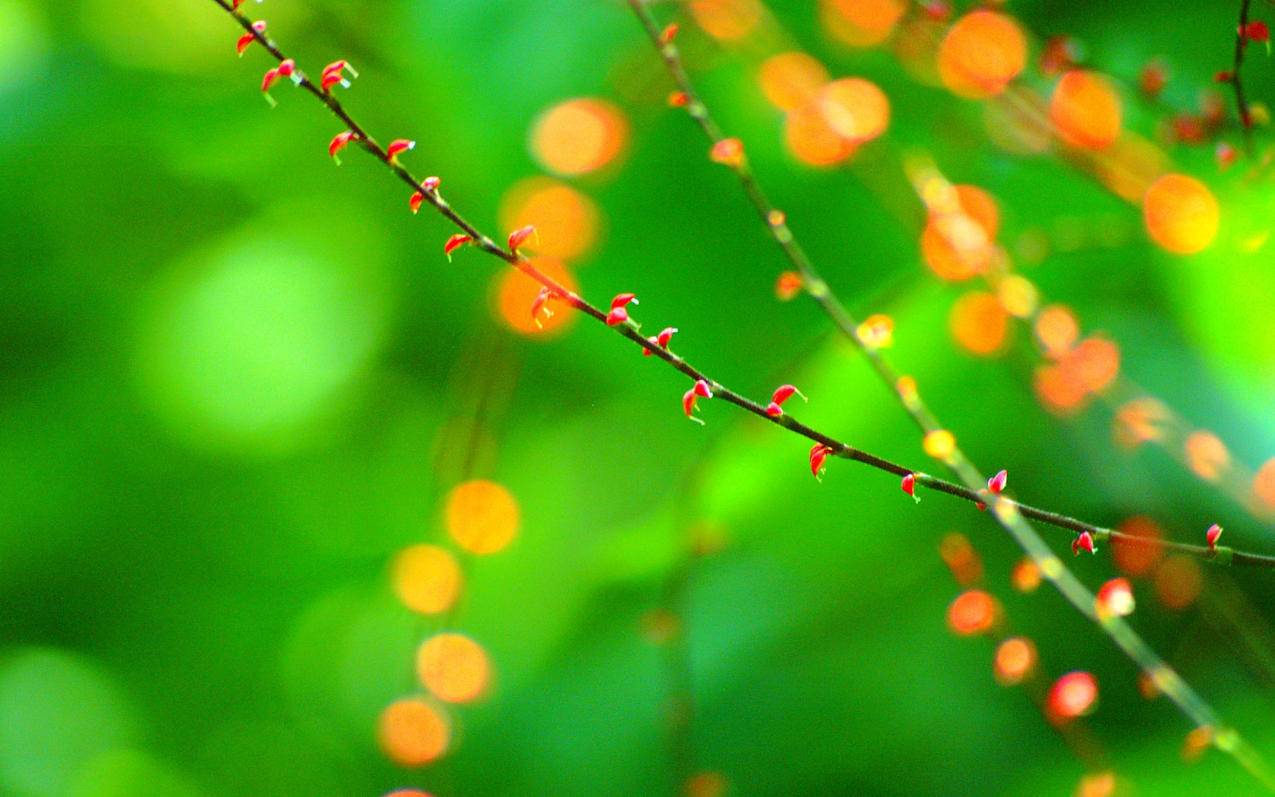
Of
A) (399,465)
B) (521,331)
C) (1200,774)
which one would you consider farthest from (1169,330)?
(399,465)

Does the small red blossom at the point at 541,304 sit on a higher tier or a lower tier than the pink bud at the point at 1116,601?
higher

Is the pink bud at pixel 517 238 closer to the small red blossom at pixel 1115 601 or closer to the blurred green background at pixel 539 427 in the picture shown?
the small red blossom at pixel 1115 601

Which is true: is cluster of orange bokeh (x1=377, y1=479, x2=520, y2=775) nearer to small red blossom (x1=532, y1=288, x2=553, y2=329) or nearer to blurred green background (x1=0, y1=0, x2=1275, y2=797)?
blurred green background (x1=0, y1=0, x2=1275, y2=797)

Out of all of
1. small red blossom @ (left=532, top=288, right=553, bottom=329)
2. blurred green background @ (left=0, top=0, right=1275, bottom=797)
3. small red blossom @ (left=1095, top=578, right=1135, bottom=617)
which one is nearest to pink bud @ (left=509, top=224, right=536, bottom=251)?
small red blossom @ (left=532, top=288, right=553, bottom=329)

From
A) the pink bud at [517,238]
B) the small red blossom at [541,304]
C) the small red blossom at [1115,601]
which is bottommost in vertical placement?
the small red blossom at [1115,601]

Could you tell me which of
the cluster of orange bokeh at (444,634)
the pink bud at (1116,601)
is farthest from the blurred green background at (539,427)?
the pink bud at (1116,601)

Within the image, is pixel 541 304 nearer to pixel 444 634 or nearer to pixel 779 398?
pixel 779 398
